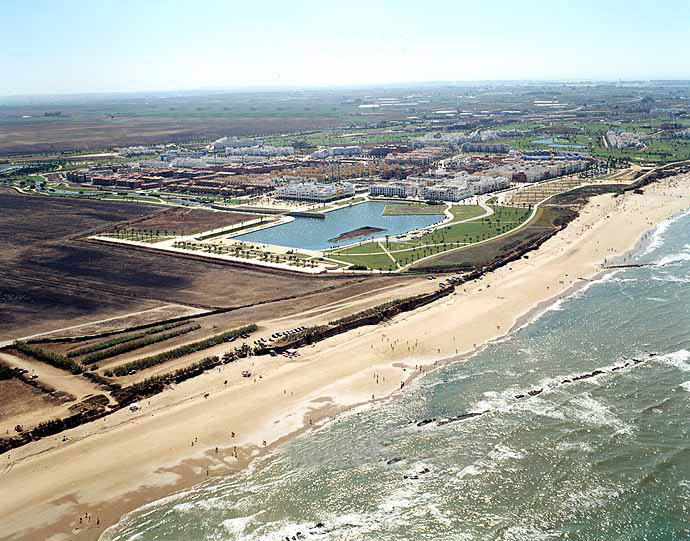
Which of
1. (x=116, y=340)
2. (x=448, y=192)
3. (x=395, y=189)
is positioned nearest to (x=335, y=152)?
(x=395, y=189)

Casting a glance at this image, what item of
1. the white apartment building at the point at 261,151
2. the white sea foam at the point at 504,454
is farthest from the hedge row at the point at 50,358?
the white apartment building at the point at 261,151

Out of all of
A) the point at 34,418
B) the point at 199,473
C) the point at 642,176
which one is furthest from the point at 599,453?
the point at 642,176

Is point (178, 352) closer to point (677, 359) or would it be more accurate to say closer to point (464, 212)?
point (677, 359)

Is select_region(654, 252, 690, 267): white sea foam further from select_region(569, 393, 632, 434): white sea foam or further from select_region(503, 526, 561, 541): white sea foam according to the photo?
select_region(503, 526, 561, 541): white sea foam

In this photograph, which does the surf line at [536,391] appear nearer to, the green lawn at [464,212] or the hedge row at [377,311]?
the hedge row at [377,311]

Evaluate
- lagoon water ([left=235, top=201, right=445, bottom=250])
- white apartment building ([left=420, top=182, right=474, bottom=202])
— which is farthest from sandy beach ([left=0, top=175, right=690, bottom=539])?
white apartment building ([left=420, top=182, right=474, bottom=202])
